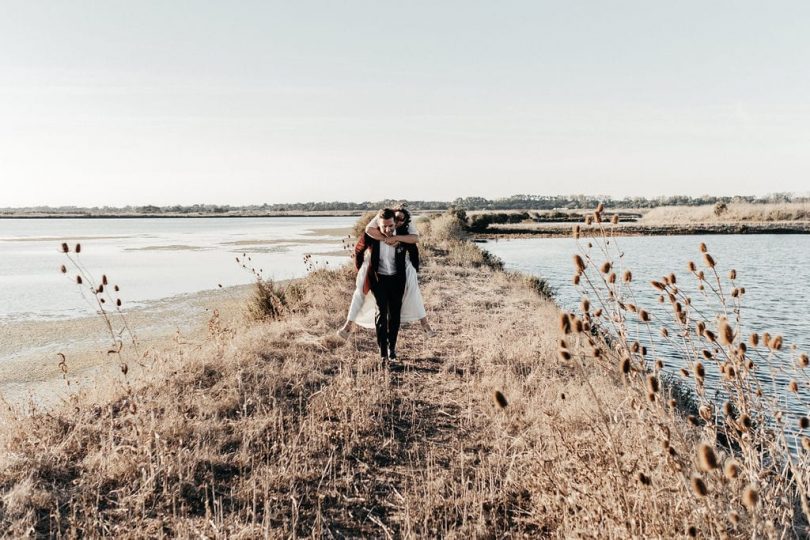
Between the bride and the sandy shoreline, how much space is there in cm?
225

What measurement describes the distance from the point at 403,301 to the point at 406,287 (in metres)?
0.20

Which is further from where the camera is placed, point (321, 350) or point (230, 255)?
point (230, 255)

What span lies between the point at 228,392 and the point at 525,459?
3044mm

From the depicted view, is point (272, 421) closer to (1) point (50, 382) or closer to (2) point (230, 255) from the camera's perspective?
(1) point (50, 382)

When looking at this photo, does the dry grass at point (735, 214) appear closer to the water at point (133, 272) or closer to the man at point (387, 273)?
the water at point (133, 272)

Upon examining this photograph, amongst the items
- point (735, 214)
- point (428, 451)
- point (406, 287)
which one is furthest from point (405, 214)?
point (735, 214)

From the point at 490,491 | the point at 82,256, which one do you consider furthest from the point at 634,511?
the point at 82,256

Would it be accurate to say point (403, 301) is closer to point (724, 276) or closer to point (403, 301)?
point (403, 301)

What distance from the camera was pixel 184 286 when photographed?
17.2 metres

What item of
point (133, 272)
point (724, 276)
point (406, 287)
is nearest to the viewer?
point (406, 287)

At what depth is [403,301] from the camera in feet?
24.1

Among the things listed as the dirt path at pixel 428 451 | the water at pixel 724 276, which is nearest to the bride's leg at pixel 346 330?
the dirt path at pixel 428 451

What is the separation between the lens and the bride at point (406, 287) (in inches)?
272

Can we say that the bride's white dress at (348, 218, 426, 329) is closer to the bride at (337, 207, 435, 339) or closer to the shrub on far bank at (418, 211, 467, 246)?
the bride at (337, 207, 435, 339)
